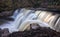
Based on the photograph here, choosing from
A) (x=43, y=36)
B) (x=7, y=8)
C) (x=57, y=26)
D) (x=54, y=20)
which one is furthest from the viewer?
(x=7, y=8)

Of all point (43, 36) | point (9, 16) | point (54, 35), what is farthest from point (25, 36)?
point (9, 16)

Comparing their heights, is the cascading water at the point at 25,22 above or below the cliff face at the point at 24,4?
below

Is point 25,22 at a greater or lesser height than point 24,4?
lesser

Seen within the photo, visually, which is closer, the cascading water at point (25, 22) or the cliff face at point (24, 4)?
the cascading water at point (25, 22)

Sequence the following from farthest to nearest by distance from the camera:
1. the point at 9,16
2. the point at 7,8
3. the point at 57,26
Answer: the point at 7,8, the point at 9,16, the point at 57,26

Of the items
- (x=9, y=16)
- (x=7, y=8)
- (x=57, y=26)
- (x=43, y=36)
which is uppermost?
(x=7, y=8)

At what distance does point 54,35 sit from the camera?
321cm

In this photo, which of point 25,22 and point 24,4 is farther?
point 24,4

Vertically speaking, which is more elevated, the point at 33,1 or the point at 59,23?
the point at 33,1

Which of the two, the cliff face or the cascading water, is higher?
the cliff face

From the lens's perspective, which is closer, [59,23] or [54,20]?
[59,23]

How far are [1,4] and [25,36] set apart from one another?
846 cm

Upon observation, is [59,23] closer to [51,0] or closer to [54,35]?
Answer: [54,35]

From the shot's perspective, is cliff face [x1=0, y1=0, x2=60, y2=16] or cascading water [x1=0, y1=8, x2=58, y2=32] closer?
cascading water [x1=0, y1=8, x2=58, y2=32]
